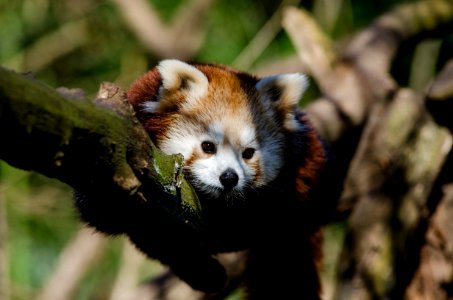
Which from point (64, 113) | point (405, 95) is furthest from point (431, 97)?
point (64, 113)

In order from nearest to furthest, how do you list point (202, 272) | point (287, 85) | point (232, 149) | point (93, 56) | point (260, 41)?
point (202, 272) < point (232, 149) < point (287, 85) < point (260, 41) < point (93, 56)

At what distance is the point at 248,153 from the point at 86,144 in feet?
3.97

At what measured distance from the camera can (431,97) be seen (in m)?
3.20

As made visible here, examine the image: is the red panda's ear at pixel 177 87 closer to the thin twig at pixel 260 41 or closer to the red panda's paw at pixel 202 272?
the red panda's paw at pixel 202 272

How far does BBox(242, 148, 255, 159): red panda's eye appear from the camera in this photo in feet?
8.55

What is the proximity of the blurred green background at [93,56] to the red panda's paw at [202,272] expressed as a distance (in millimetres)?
2452

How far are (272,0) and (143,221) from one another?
394 cm

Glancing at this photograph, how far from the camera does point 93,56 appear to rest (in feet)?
19.2

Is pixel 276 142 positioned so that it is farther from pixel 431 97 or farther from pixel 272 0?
pixel 272 0

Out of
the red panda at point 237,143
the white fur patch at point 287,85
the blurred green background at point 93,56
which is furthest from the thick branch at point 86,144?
the blurred green background at point 93,56

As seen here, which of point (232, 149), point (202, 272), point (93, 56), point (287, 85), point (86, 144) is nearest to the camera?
point (86, 144)

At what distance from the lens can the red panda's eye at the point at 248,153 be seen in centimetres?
261

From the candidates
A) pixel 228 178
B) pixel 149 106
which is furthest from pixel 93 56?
pixel 228 178

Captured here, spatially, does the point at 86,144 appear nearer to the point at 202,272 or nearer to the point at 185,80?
the point at 202,272
